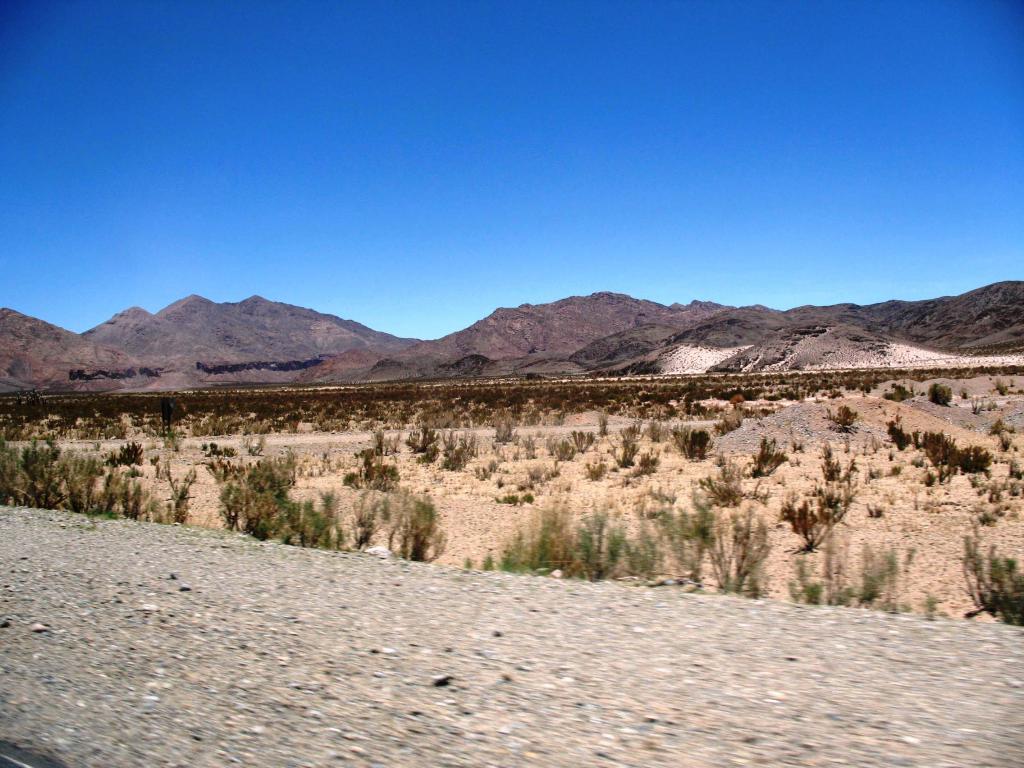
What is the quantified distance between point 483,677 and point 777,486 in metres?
12.1

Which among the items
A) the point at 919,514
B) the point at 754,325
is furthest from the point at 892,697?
the point at 754,325

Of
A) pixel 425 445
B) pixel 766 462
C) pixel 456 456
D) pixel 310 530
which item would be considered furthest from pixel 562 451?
pixel 310 530

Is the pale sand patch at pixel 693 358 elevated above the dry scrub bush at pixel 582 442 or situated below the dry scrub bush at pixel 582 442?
above

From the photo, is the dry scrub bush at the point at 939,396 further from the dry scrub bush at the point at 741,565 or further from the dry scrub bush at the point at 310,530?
the dry scrub bush at the point at 310,530

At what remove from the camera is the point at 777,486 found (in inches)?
596

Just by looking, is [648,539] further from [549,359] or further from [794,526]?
[549,359]

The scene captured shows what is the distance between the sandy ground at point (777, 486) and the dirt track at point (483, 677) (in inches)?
115

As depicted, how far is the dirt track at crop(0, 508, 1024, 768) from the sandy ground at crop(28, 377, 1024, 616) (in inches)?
115

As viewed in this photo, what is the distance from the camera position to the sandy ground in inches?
392

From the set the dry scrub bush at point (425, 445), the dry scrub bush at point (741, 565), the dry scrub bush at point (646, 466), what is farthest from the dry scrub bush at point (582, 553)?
Result: the dry scrub bush at point (425, 445)

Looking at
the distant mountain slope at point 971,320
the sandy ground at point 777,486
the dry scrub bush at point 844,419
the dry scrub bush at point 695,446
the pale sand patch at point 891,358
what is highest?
the distant mountain slope at point 971,320

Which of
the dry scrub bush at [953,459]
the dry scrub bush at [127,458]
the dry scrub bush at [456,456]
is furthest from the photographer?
the dry scrub bush at [127,458]

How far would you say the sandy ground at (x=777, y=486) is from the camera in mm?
9945

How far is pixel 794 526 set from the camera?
35.2 ft
